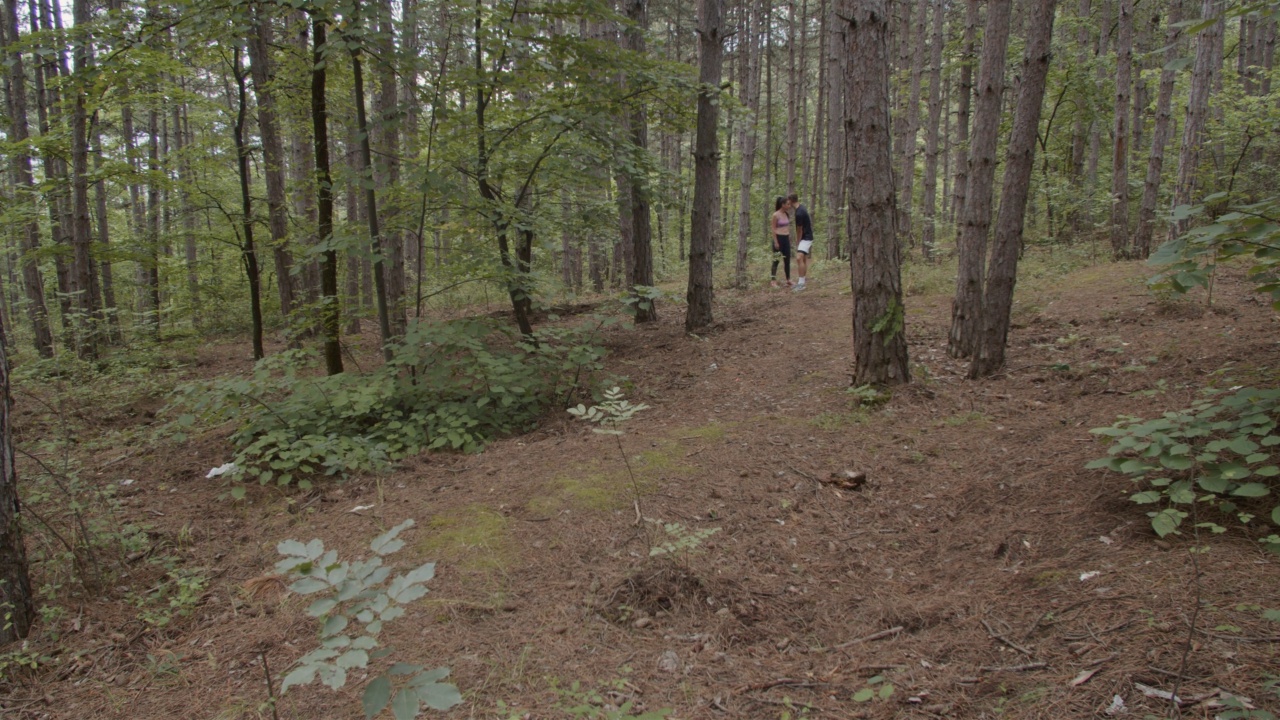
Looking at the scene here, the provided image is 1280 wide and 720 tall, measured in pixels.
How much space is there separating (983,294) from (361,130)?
5.99 metres

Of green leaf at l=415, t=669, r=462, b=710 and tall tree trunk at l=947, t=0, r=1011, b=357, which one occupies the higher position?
tall tree trunk at l=947, t=0, r=1011, b=357

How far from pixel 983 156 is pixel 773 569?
15.6 ft

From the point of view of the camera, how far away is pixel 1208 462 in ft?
9.24

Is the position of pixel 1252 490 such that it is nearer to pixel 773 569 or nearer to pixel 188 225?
pixel 773 569

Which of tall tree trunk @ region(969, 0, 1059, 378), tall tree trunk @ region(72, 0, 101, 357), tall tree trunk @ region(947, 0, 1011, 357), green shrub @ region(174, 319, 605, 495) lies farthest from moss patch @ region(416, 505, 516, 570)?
tall tree trunk @ region(72, 0, 101, 357)

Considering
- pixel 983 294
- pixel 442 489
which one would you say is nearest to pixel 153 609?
pixel 442 489

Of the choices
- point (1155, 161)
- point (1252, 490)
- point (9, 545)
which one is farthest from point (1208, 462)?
point (1155, 161)

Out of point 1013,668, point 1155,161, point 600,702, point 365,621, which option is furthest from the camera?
point 1155,161

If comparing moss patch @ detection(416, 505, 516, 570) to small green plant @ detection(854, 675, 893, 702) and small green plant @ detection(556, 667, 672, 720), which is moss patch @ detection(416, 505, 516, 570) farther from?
small green plant @ detection(854, 675, 893, 702)

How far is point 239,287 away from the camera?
14656 mm

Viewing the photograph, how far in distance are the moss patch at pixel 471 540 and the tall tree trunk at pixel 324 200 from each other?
3007mm

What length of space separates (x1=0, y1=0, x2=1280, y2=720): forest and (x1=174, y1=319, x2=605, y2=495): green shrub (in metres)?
0.05

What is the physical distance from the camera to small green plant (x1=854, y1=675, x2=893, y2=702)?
223 cm

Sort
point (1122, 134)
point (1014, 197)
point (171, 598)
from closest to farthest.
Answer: point (171, 598), point (1014, 197), point (1122, 134)
